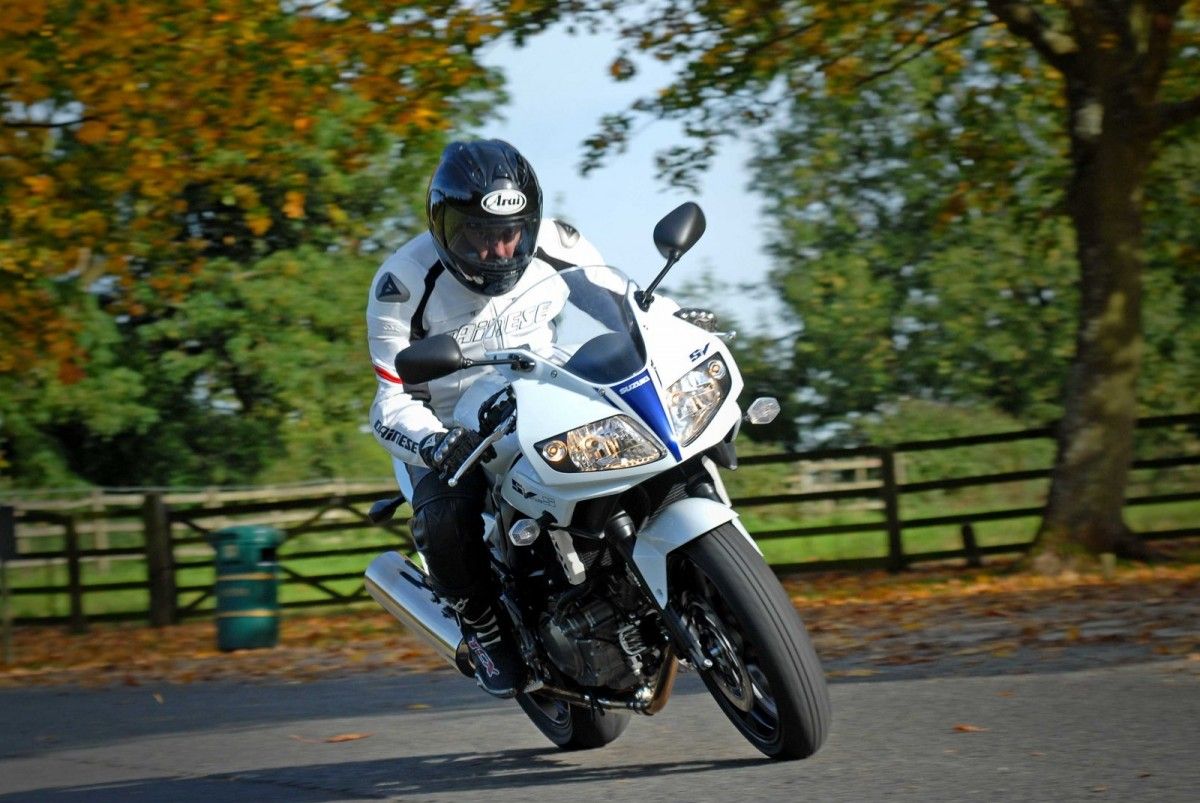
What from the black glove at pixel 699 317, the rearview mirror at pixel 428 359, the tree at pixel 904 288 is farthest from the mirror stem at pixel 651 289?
the tree at pixel 904 288

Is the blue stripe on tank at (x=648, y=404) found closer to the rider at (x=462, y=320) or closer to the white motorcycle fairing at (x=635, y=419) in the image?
the white motorcycle fairing at (x=635, y=419)

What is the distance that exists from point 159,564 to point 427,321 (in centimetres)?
1326

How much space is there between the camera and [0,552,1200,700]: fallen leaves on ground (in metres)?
9.20

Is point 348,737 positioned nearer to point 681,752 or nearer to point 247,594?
point 681,752

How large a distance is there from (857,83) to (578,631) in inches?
439

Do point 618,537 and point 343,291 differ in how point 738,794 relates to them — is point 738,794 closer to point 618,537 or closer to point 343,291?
point 618,537

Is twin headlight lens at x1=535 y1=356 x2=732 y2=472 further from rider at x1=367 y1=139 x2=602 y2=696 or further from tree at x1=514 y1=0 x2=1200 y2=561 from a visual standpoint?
tree at x1=514 y1=0 x2=1200 y2=561

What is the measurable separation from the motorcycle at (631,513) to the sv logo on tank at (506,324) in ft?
0.76

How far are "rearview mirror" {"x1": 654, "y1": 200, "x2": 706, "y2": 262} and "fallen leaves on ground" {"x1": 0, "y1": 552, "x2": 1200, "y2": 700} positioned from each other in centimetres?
354

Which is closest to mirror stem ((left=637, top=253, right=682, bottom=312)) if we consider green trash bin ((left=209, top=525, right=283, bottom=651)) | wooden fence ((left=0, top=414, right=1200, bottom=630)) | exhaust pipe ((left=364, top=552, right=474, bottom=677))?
exhaust pipe ((left=364, top=552, right=474, bottom=677))

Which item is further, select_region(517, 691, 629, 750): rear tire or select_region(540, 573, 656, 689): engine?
select_region(517, 691, 629, 750): rear tire

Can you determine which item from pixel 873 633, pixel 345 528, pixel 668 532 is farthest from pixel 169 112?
pixel 668 532

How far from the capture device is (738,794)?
496 cm

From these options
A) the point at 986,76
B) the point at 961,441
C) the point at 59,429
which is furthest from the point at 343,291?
the point at 961,441
